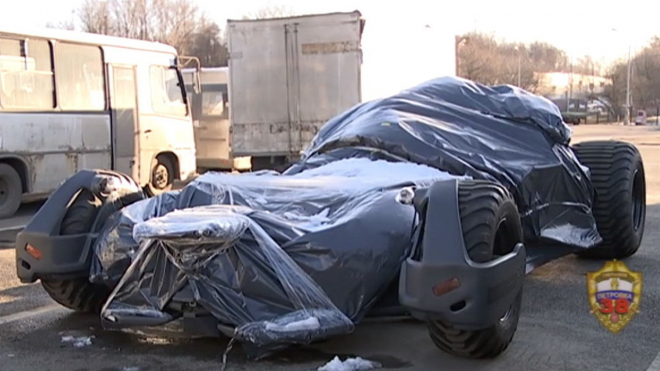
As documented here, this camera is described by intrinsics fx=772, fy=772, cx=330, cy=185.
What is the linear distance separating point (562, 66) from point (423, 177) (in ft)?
358

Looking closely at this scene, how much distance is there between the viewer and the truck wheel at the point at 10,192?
1186cm

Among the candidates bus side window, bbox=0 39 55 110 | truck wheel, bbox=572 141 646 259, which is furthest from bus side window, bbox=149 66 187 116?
truck wheel, bbox=572 141 646 259

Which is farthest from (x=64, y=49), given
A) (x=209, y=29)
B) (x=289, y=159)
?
(x=209, y=29)

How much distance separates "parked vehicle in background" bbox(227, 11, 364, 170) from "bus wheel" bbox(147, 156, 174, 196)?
1575mm

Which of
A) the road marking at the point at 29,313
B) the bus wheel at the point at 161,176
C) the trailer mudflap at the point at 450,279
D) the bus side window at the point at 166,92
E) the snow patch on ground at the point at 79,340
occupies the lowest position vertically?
the road marking at the point at 29,313

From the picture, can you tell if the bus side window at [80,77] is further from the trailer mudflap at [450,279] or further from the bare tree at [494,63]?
the bare tree at [494,63]

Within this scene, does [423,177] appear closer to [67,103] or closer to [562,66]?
[67,103]

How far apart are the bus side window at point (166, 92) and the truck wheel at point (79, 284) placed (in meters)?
9.22

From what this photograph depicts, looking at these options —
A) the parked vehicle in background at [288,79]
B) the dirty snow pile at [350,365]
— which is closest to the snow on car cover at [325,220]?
the dirty snow pile at [350,365]

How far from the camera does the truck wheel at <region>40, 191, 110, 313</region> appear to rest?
5270 millimetres

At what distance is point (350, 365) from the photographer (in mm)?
4406

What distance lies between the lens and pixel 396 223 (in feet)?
14.8

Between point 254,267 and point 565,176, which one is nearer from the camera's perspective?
point 254,267

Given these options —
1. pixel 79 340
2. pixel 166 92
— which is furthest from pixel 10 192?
pixel 79 340
